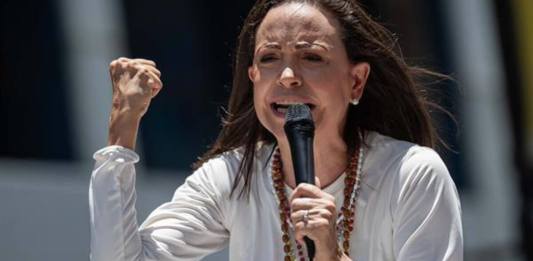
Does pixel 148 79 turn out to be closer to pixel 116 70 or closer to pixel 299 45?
pixel 116 70

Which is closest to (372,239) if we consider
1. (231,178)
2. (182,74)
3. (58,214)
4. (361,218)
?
(361,218)

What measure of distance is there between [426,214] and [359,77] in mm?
462

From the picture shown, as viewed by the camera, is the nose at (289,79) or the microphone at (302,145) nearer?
the microphone at (302,145)

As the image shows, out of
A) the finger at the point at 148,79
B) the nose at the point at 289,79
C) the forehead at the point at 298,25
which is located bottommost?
the finger at the point at 148,79

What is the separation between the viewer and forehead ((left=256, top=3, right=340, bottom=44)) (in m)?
4.28

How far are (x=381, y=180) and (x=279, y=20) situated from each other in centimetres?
53

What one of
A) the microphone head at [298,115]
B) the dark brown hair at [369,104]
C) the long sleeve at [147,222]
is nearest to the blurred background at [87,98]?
the dark brown hair at [369,104]

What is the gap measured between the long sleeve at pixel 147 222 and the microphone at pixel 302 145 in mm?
489

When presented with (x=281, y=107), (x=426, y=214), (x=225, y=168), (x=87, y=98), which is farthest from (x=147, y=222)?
(x=87, y=98)

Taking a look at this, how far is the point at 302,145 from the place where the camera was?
390cm

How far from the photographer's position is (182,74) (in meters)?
11.9

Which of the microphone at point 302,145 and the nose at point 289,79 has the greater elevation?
the nose at point 289,79

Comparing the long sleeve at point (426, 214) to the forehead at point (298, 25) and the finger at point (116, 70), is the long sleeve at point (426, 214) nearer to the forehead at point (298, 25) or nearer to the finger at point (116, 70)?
the forehead at point (298, 25)

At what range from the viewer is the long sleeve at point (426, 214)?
13.7ft
